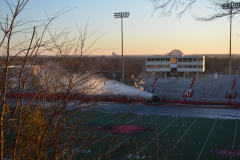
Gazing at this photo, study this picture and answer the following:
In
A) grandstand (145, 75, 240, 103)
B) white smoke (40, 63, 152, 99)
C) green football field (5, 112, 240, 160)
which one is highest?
white smoke (40, 63, 152, 99)

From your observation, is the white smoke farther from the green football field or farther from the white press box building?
the white press box building

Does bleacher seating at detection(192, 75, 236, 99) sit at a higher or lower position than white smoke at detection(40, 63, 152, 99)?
lower

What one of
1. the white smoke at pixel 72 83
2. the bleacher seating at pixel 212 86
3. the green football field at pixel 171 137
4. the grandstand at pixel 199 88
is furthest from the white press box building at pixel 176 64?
the white smoke at pixel 72 83

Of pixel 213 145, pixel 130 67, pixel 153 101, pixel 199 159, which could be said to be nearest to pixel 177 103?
pixel 153 101

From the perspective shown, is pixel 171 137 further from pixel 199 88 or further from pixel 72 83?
pixel 199 88

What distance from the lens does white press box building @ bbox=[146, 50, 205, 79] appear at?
4756cm

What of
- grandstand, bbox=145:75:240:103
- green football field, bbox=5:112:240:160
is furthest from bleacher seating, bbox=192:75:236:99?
green football field, bbox=5:112:240:160

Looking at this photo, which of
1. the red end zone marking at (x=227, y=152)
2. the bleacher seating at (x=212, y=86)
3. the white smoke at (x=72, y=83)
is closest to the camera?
the white smoke at (x=72, y=83)

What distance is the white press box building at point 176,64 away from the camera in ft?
156

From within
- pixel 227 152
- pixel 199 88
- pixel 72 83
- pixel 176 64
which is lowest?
pixel 227 152

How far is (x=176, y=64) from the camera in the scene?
48.9 m

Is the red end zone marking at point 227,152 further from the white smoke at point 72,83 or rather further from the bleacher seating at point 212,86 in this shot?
the bleacher seating at point 212,86

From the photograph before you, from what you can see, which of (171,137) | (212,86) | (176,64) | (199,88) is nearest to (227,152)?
(171,137)

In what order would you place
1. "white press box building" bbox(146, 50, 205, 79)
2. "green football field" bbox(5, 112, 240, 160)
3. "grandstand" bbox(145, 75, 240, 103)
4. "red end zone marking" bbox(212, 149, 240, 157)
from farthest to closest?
"white press box building" bbox(146, 50, 205, 79) < "grandstand" bbox(145, 75, 240, 103) < "red end zone marking" bbox(212, 149, 240, 157) < "green football field" bbox(5, 112, 240, 160)
